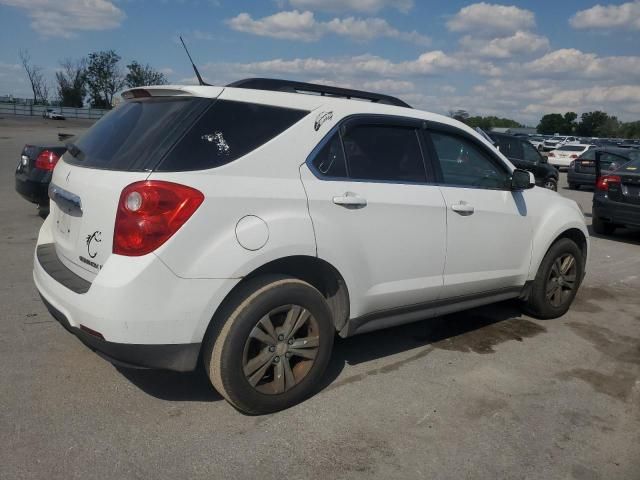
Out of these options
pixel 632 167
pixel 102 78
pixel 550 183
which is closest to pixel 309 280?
pixel 632 167

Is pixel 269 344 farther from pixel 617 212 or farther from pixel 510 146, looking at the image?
pixel 510 146

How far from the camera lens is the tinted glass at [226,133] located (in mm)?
3029

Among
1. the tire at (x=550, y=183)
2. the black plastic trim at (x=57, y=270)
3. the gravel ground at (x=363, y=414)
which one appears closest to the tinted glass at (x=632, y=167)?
the gravel ground at (x=363, y=414)

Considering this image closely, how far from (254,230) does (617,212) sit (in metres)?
8.67

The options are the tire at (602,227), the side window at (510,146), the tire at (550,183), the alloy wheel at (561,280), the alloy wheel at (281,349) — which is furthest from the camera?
the tire at (550,183)

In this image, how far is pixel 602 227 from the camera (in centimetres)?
1060

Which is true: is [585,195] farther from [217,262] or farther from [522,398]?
[217,262]

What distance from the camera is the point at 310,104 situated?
3.57 meters

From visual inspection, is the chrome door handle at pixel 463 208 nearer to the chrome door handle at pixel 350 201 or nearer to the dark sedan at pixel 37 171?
the chrome door handle at pixel 350 201

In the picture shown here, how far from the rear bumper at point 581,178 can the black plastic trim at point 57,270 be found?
18.9m

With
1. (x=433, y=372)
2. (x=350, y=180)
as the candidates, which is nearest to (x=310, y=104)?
(x=350, y=180)

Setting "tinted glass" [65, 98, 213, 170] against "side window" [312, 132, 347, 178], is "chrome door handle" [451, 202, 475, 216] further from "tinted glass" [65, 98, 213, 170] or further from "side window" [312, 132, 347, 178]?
"tinted glass" [65, 98, 213, 170]

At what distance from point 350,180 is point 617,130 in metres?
113

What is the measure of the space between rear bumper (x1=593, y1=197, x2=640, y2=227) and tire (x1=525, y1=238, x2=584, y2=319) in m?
4.96
